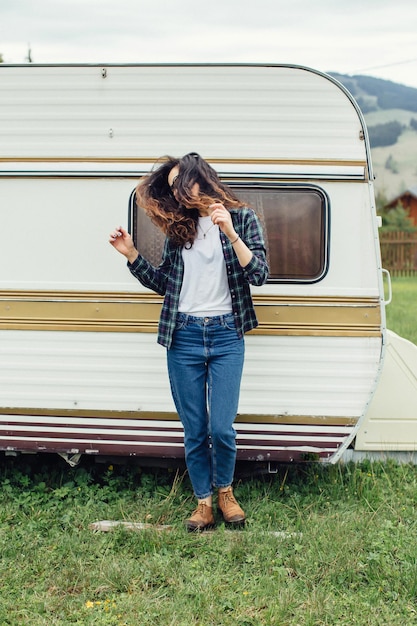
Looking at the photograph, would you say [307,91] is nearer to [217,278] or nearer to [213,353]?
[217,278]

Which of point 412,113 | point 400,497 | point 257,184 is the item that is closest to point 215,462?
point 400,497

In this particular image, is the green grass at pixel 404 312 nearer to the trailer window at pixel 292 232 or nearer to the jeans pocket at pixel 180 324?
the trailer window at pixel 292 232

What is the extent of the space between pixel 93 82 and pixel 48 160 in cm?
53

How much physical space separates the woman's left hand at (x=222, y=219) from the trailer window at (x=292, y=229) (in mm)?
820

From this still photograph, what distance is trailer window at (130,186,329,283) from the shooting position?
13.9ft

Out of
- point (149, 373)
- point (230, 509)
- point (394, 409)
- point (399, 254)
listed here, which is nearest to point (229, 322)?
point (149, 373)

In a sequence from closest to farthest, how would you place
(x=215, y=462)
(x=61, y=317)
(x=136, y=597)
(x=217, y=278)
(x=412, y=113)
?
(x=136, y=597), (x=217, y=278), (x=215, y=462), (x=61, y=317), (x=412, y=113)

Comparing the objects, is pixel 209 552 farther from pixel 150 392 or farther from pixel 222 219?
pixel 222 219

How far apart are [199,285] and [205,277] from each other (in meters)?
0.05

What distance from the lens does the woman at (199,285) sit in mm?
3723

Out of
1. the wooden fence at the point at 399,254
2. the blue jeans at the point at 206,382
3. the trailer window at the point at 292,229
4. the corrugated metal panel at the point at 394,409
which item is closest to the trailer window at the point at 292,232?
the trailer window at the point at 292,229

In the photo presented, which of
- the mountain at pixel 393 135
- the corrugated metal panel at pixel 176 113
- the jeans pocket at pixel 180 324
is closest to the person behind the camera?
the jeans pocket at pixel 180 324

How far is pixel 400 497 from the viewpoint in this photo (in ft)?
14.6

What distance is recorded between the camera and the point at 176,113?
4.25 m
